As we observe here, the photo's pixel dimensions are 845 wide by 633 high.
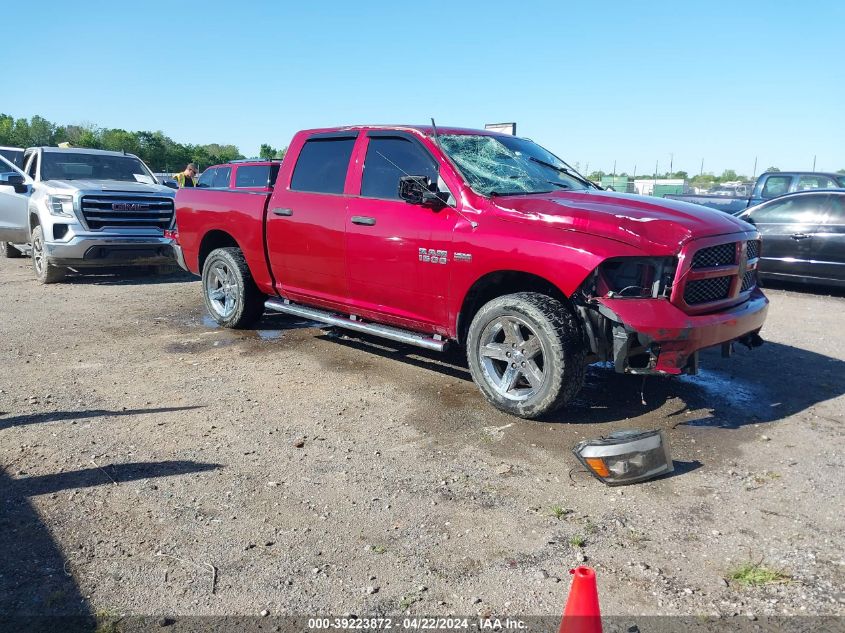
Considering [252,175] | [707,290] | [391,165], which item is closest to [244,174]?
[252,175]

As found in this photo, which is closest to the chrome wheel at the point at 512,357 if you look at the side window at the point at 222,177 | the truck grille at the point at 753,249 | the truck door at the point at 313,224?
the truck door at the point at 313,224

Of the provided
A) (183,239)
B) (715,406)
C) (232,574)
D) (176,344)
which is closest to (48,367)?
(176,344)

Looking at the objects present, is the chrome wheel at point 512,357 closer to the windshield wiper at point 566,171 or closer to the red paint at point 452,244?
the red paint at point 452,244

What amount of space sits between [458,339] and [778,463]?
2262 millimetres

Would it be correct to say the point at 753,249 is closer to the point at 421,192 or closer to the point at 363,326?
the point at 421,192

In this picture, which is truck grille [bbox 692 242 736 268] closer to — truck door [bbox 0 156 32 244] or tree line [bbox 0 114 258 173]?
truck door [bbox 0 156 32 244]

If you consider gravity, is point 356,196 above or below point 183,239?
above

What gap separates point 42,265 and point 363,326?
266 inches

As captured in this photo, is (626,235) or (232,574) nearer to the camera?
(232,574)

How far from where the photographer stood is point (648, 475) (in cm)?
368

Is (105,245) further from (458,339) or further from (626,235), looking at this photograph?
(626,235)

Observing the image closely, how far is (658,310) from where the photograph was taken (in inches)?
159

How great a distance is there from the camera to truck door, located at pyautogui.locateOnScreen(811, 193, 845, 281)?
30.7 ft

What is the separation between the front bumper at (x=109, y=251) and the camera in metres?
9.45
